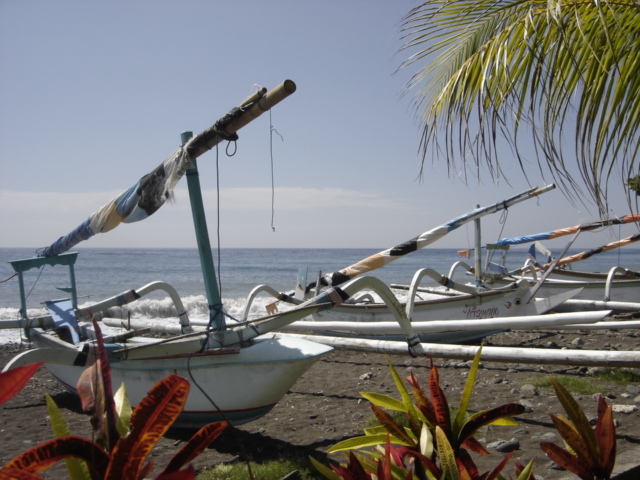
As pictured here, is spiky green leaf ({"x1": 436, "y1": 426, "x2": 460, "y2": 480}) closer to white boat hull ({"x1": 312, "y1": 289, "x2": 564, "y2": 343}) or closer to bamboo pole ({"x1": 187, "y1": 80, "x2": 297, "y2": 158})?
bamboo pole ({"x1": 187, "y1": 80, "x2": 297, "y2": 158})

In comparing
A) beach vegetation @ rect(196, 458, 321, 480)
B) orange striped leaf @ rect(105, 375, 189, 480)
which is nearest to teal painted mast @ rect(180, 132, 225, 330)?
beach vegetation @ rect(196, 458, 321, 480)

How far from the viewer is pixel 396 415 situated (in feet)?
13.9

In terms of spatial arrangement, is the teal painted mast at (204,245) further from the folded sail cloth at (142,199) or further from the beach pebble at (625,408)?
the beach pebble at (625,408)

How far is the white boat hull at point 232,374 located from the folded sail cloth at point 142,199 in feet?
4.82

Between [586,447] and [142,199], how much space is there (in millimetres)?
4605

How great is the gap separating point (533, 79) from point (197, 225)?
3.09 metres

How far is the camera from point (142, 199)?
5.17 metres

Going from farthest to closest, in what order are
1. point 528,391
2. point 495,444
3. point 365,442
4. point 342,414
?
point 528,391
point 342,414
point 495,444
point 365,442

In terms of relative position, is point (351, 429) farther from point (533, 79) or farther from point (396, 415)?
point (533, 79)

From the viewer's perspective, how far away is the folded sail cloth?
4.80 metres

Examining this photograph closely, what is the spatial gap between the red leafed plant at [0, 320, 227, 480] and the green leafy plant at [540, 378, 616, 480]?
0.84 meters

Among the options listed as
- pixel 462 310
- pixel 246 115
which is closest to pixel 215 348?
pixel 246 115

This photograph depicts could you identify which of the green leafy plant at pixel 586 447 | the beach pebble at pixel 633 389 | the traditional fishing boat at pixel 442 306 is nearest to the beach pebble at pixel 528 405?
the beach pebble at pixel 633 389

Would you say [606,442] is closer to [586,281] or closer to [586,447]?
[586,447]
